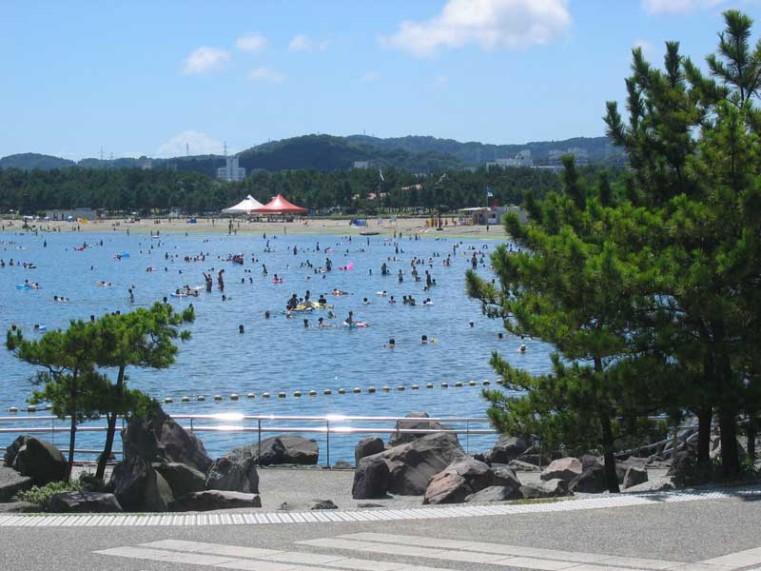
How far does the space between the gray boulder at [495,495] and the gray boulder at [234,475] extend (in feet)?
13.5

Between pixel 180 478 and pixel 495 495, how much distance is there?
539cm

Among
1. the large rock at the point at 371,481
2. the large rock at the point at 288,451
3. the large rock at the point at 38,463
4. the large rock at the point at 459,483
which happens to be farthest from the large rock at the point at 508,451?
the large rock at the point at 38,463

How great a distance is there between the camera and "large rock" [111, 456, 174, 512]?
673 inches

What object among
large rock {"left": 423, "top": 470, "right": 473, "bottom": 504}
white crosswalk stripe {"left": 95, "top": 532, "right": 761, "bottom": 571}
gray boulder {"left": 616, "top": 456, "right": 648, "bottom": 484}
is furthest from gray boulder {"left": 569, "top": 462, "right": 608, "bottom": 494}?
white crosswalk stripe {"left": 95, "top": 532, "right": 761, "bottom": 571}

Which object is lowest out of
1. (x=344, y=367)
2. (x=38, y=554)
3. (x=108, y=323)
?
(x=344, y=367)

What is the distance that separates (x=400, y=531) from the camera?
1198cm

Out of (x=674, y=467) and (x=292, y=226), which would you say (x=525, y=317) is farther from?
(x=292, y=226)

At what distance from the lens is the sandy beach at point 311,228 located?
15775 centimetres

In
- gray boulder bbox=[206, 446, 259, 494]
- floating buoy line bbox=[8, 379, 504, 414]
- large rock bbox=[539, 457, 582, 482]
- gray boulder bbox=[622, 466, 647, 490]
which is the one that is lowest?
floating buoy line bbox=[8, 379, 504, 414]

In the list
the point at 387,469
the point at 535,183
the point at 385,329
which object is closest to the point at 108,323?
the point at 387,469

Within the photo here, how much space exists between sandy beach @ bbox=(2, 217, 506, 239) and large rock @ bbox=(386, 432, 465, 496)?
4843 inches

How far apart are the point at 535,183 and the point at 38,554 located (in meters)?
181

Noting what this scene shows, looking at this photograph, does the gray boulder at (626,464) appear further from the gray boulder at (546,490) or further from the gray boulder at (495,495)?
the gray boulder at (495,495)

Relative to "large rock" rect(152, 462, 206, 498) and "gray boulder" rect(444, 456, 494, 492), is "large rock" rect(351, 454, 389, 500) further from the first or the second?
"large rock" rect(152, 462, 206, 498)
